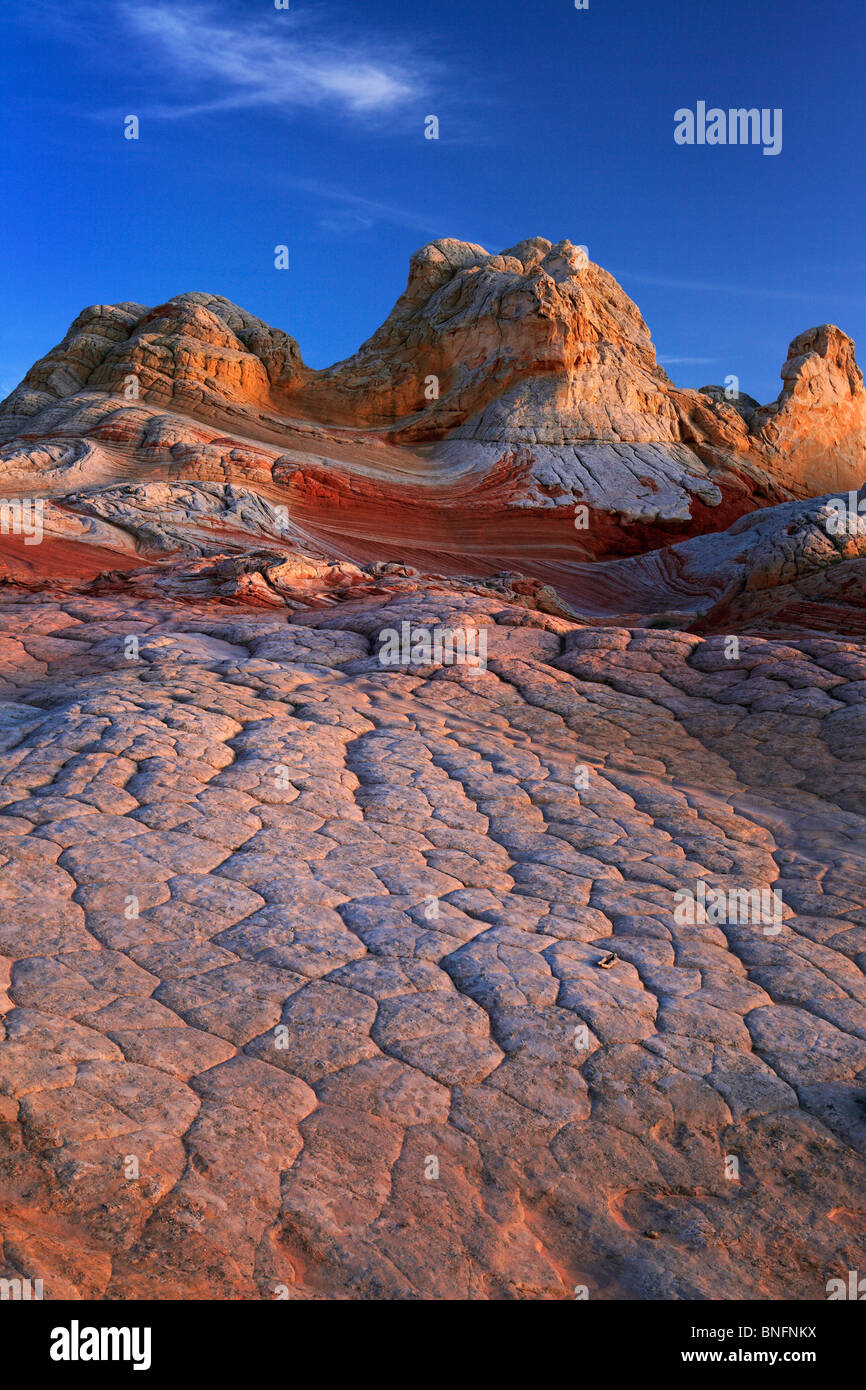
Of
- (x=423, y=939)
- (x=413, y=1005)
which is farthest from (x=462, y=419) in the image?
(x=413, y=1005)

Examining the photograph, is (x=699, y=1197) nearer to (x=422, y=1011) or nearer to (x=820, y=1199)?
(x=820, y=1199)

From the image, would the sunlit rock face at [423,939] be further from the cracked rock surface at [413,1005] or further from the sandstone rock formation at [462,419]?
the sandstone rock formation at [462,419]

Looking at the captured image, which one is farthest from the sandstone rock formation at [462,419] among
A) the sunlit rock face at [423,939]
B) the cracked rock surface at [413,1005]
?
the cracked rock surface at [413,1005]

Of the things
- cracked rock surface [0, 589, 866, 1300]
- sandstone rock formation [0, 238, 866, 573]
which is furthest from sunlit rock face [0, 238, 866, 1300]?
sandstone rock formation [0, 238, 866, 573]

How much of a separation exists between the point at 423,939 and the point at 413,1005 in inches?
→ 18.7

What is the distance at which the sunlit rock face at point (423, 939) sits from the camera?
108 inches

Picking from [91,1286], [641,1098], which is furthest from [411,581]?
[91,1286]

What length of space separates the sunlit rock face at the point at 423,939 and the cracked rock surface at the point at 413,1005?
2 cm

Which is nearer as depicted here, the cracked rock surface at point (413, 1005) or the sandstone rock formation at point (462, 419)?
the cracked rock surface at point (413, 1005)

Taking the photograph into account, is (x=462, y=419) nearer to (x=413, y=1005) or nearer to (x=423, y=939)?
(x=423, y=939)

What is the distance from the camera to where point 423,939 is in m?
4.09

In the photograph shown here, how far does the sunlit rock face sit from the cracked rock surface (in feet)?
0.05

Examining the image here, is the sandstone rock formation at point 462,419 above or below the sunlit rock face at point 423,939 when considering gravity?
above

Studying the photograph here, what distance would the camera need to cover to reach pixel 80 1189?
264 cm
